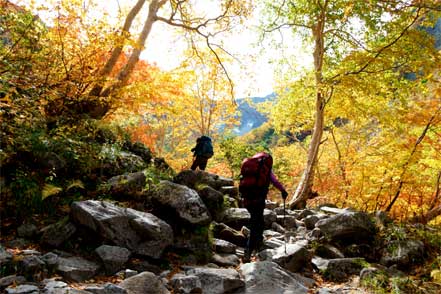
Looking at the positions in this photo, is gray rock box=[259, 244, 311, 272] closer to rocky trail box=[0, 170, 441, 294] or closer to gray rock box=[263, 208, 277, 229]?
rocky trail box=[0, 170, 441, 294]

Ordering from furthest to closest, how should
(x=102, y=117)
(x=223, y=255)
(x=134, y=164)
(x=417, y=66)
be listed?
(x=102, y=117) < (x=417, y=66) < (x=134, y=164) < (x=223, y=255)

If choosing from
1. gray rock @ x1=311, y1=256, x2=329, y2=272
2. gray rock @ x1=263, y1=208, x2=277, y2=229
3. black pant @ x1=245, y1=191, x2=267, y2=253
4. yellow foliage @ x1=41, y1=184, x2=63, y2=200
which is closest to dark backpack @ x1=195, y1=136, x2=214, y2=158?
gray rock @ x1=263, y1=208, x2=277, y2=229

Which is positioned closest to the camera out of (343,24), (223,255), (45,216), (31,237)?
(31,237)

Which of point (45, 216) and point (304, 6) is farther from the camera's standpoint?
point (304, 6)

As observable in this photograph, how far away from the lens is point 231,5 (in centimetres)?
1224

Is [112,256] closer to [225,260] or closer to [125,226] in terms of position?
[125,226]

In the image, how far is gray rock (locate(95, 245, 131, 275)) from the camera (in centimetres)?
485

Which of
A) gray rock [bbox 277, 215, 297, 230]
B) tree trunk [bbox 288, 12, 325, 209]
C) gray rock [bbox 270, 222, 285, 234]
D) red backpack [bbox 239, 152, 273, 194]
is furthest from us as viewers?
tree trunk [bbox 288, 12, 325, 209]

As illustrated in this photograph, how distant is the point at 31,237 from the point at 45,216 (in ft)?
1.97

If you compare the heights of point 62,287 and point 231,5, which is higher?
point 231,5

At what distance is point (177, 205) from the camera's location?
643 cm

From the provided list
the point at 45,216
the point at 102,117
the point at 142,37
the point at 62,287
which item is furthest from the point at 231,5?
the point at 62,287

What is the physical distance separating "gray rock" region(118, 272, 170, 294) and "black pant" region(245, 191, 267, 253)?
2435 millimetres

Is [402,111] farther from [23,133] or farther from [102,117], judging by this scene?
[23,133]
